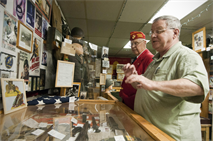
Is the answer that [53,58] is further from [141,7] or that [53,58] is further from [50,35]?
[141,7]

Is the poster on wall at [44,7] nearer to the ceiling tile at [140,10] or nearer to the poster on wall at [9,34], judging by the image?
the poster on wall at [9,34]

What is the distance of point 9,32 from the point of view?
1.05 meters

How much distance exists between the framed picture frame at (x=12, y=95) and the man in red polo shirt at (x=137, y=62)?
1.01 metres

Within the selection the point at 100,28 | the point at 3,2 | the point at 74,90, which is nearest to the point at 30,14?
the point at 3,2

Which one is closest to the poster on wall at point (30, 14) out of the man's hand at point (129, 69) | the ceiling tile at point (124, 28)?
the man's hand at point (129, 69)

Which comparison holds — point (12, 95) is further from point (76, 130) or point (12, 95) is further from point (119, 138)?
point (119, 138)

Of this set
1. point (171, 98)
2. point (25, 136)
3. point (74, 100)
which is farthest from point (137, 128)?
point (74, 100)

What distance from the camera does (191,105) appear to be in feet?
2.49

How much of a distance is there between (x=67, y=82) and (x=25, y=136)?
1306mm

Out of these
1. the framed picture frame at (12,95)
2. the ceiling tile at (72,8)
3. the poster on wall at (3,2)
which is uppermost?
the ceiling tile at (72,8)

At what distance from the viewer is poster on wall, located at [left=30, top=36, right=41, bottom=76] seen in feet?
4.89

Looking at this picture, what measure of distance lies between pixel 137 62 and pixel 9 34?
133cm

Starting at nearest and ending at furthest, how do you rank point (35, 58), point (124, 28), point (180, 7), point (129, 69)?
point (129, 69) < point (35, 58) < point (180, 7) < point (124, 28)

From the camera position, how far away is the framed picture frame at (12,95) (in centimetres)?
86
